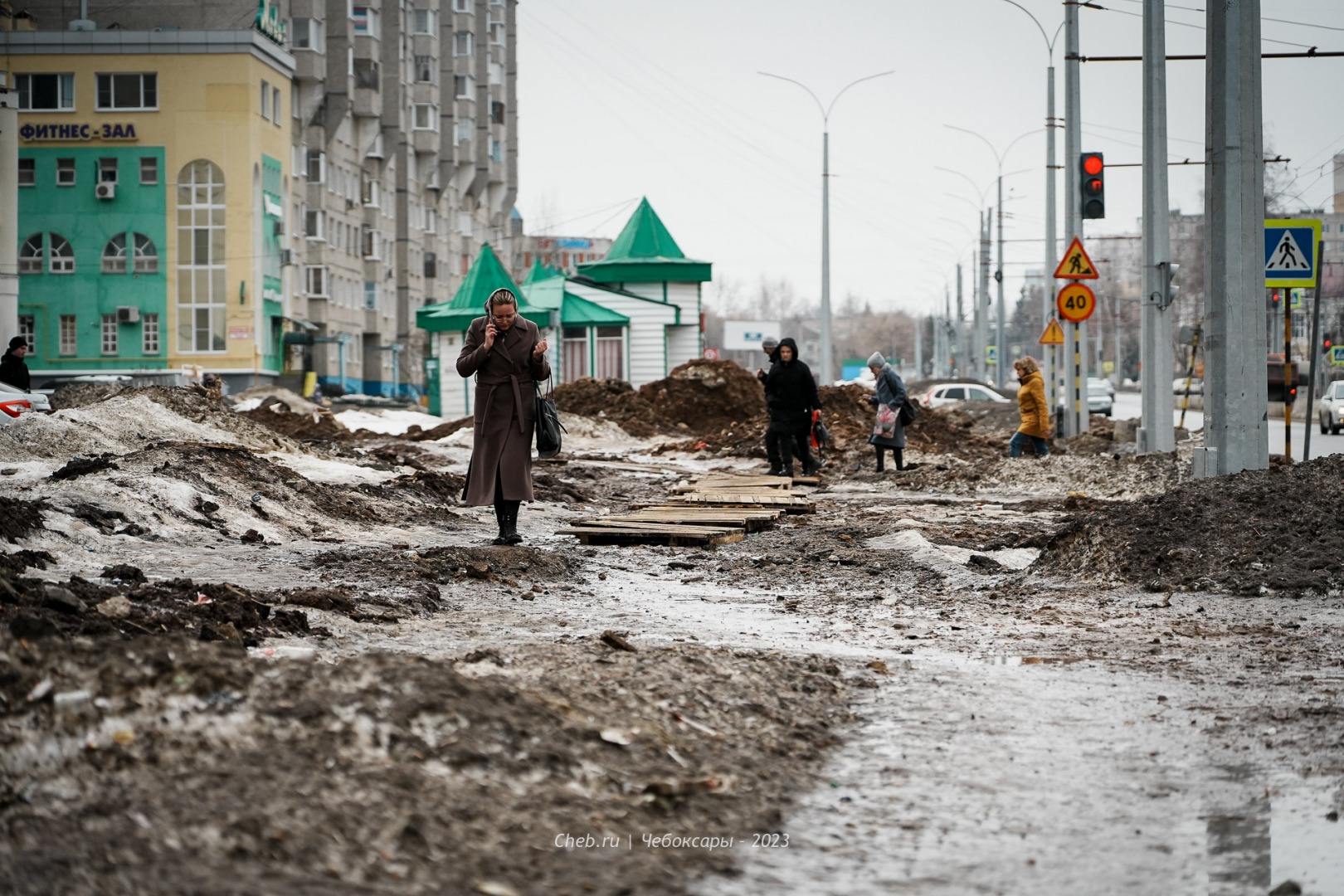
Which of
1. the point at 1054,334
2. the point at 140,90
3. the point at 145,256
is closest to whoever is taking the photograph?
the point at 1054,334

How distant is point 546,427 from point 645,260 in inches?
1635

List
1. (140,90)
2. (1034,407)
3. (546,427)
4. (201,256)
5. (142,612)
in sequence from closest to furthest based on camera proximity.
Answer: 1. (142,612)
2. (546,427)
3. (1034,407)
4. (140,90)
5. (201,256)

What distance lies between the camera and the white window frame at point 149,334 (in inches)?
2613

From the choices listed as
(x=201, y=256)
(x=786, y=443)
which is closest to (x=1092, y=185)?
(x=786, y=443)

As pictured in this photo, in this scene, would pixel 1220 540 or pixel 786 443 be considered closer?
pixel 1220 540

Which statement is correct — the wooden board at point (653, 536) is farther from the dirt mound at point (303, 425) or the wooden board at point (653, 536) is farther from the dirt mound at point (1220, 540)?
the dirt mound at point (303, 425)

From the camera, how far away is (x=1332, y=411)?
134 ft

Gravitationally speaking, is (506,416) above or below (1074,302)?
below

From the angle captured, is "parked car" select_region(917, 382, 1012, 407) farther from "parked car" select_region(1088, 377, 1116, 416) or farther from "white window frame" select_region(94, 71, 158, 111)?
"white window frame" select_region(94, 71, 158, 111)

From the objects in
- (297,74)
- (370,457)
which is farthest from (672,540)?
(297,74)

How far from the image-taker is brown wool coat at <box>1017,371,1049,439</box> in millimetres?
20641

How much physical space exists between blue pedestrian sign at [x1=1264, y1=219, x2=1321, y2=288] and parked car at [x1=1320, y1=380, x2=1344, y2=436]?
25.3 metres

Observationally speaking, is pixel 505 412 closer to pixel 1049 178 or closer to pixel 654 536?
pixel 654 536

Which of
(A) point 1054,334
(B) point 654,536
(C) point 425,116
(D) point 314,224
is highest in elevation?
(C) point 425,116
